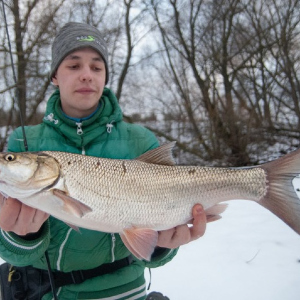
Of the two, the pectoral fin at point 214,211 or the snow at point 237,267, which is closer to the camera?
the pectoral fin at point 214,211

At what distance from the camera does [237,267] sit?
326cm

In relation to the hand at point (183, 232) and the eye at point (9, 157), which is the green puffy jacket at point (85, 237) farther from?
the eye at point (9, 157)

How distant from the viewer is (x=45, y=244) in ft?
5.19

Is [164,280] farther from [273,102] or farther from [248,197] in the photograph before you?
[273,102]

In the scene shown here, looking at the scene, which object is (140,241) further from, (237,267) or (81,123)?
(237,267)

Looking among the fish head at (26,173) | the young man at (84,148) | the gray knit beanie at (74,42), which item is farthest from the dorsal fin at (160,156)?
the gray knit beanie at (74,42)

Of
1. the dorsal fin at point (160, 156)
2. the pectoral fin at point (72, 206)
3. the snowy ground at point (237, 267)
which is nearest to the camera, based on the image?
the pectoral fin at point (72, 206)

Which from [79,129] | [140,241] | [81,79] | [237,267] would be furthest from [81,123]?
[237,267]

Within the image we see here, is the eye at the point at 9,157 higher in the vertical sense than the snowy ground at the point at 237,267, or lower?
higher

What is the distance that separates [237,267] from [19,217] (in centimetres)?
260

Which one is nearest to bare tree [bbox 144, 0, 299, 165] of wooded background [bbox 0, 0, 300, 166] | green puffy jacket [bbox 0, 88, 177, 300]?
wooded background [bbox 0, 0, 300, 166]

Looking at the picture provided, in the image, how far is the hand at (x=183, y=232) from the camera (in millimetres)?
1667

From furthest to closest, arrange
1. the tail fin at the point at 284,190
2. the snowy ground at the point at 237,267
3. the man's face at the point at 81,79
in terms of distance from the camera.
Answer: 1. the snowy ground at the point at 237,267
2. the man's face at the point at 81,79
3. the tail fin at the point at 284,190

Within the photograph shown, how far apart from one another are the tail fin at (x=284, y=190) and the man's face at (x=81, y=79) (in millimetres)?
1142
